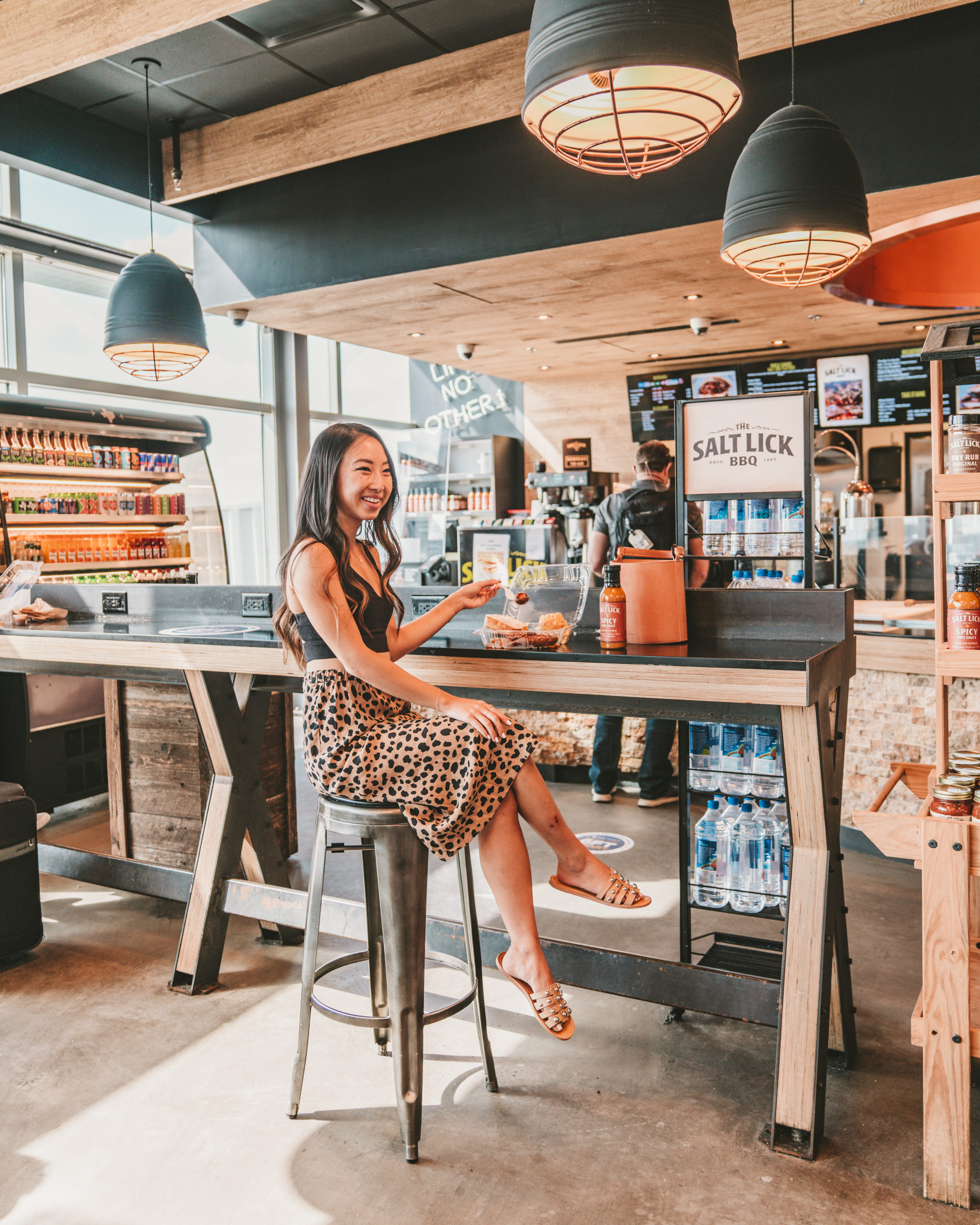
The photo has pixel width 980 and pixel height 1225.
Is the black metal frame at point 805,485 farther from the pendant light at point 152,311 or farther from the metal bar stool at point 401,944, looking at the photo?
the pendant light at point 152,311

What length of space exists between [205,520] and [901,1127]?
6070 millimetres

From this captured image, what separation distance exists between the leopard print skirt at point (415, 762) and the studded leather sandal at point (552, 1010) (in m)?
0.41

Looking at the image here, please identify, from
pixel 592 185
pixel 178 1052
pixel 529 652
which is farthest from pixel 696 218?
pixel 178 1052

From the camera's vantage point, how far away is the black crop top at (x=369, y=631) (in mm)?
2334

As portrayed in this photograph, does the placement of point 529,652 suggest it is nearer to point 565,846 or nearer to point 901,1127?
point 565,846

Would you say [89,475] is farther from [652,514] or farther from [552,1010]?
[552,1010]

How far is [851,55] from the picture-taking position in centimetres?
399

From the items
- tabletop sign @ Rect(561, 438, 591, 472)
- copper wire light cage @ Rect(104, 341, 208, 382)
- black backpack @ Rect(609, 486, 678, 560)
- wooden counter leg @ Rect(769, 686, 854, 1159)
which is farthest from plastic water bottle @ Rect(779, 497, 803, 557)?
tabletop sign @ Rect(561, 438, 591, 472)

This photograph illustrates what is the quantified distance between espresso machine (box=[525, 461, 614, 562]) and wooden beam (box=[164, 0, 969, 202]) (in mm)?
3464

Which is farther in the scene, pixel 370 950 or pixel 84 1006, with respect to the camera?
pixel 84 1006

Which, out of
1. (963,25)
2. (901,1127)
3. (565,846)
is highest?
(963,25)

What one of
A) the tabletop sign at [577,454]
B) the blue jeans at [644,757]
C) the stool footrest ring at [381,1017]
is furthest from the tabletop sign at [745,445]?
the tabletop sign at [577,454]

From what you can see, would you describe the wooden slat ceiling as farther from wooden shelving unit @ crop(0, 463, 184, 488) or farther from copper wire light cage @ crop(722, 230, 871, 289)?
wooden shelving unit @ crop(0, 463, 184, 488)

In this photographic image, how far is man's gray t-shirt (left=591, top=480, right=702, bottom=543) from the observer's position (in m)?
4.51
